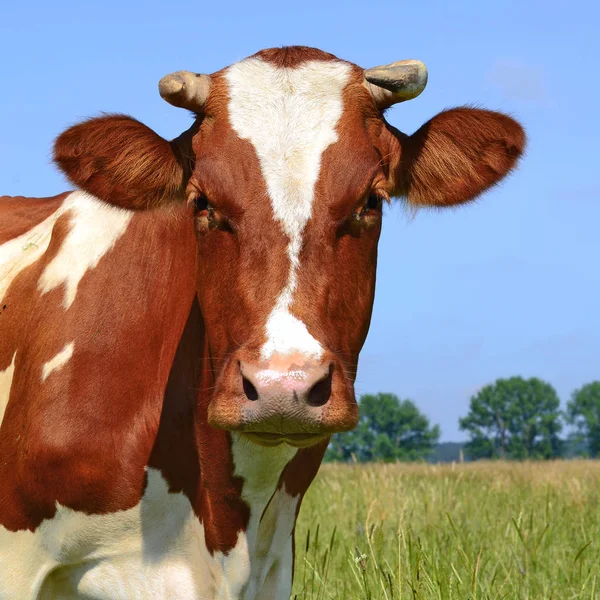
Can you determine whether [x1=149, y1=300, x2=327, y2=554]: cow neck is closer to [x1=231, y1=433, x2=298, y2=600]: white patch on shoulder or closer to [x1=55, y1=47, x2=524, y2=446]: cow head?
[x1=231, y1=433, x2=298, y2=600]: white patch on shoulder

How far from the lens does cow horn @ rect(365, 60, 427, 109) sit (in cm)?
422

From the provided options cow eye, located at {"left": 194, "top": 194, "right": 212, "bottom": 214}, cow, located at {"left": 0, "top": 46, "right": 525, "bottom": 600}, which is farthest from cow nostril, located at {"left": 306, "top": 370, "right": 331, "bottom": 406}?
cow eye, located at {"left": 194, "top": 194, "right": 212, "bottom": 214}

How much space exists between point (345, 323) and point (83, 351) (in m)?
1.48

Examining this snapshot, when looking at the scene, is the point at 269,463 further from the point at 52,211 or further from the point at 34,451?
the point at 52,211

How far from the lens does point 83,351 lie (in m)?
4.59

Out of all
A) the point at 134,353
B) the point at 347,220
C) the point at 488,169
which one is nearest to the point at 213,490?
the point at 134,353

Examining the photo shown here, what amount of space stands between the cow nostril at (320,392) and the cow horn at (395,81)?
1.54 metres

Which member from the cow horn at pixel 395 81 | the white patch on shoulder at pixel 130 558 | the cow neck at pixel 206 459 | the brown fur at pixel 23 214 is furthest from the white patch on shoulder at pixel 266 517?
the brown fur at pixel 23 214

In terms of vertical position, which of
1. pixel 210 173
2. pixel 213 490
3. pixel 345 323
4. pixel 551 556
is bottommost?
pixel 551 556

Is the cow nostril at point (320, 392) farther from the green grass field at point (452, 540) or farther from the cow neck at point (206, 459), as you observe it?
the green grass field at point (452, 540)

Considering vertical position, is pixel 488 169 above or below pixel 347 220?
above

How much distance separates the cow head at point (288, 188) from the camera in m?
3.42

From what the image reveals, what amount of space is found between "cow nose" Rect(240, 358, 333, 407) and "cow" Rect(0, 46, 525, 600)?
35cm

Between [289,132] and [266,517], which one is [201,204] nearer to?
[289,132]
